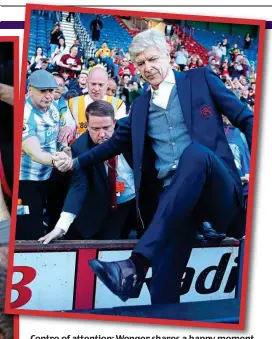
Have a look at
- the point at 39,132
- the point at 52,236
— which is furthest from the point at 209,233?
the point at 39,132

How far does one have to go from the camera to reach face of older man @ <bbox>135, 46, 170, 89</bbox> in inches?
153

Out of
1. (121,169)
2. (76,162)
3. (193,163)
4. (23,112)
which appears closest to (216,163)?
(193,163)

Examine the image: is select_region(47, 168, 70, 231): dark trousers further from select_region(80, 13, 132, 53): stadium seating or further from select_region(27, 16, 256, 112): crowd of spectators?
select_region(80, 13, 132, 53): stadium seating

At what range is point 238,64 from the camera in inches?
155

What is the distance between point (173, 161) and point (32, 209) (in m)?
0.84

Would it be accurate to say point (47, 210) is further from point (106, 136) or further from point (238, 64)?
point (238, 64)

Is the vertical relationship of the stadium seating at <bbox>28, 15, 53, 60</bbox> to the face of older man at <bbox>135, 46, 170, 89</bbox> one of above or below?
above

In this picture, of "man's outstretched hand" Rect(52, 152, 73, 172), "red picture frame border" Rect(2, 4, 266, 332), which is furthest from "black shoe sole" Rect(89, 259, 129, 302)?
"man's outstretched hand" Rect(52, 152, 73, 172)

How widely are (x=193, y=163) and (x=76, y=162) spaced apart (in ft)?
2.22

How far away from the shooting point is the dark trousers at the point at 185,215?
3.85m

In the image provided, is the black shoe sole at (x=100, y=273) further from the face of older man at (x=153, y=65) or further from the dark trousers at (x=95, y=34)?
the dark trousers at (x=95, y=34)

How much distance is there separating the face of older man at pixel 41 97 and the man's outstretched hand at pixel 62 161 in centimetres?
27

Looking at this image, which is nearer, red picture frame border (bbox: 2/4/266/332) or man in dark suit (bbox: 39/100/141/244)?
red picture frame border (bbox: 2/4/266/332)

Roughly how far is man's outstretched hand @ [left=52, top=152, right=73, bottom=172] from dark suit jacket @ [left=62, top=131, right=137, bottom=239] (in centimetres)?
4
